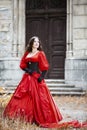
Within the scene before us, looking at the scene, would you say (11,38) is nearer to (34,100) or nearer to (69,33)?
(69,33)

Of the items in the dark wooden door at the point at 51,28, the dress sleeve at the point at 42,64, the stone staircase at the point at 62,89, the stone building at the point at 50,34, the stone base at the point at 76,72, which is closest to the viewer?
the dress sleeve at the point at 42,64

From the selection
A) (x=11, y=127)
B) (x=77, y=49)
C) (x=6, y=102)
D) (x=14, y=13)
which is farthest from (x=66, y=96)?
(x=11, y=127)

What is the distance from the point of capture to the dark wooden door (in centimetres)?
1566

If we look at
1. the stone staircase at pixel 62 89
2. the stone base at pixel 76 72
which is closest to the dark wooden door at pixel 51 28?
the stone base at pixel 76 72

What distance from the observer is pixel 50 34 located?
15812 millimetres

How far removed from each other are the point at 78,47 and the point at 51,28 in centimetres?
151

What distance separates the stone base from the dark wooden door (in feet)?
2.71

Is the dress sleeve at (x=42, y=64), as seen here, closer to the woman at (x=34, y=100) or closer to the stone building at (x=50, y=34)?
the woman at (x=34, y=100)

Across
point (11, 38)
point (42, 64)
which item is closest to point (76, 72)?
point (11, 38)

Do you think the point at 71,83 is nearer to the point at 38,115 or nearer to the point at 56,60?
the point at 56,60

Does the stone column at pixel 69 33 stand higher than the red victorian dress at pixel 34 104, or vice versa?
the stone column at pixel 69 33

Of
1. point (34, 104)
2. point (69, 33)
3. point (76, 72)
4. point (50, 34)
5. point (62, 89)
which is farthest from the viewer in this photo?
point (50, 34)

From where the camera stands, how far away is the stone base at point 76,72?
579 inches

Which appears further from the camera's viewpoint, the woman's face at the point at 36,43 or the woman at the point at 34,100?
the woman's face at the point at 36,43
